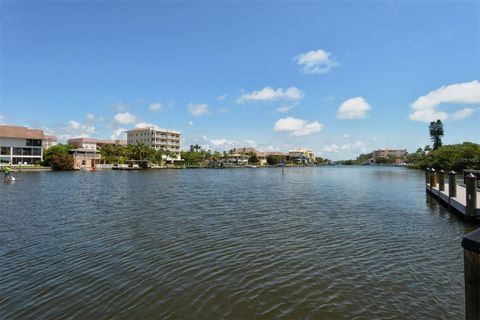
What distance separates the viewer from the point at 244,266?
10023 millimetres

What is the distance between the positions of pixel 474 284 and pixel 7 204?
30045mm

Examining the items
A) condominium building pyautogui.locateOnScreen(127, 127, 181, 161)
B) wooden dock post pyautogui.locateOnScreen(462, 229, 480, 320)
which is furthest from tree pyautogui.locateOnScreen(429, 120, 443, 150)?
wooden dock post pyautogui.locateOnScreen(462, 229, 480, 320)

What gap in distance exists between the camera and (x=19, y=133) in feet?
326

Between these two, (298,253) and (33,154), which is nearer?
(298,253)

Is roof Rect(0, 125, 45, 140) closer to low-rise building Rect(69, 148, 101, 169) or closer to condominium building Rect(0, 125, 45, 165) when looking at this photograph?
condominium building Rect(0, 125, 45, 165)

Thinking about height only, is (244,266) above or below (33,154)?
below

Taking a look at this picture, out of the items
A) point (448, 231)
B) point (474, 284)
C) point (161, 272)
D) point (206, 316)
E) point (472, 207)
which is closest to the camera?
point (474, 284)

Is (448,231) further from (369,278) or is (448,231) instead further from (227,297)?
(227,297)

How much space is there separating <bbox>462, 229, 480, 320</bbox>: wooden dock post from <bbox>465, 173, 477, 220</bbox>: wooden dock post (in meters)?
15.2

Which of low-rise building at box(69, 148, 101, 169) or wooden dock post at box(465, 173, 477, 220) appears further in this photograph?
low-rise building at box(69, 148, 101, 169)

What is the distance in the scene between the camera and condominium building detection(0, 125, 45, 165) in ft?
317

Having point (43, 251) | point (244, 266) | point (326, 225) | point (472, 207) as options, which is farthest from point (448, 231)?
point (43, 251)

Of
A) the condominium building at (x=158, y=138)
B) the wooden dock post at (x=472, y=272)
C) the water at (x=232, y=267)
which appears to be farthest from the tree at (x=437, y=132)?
the wooden dock post at (x=472, y=272)

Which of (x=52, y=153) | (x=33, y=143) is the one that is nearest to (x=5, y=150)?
(x=33, y=143)
